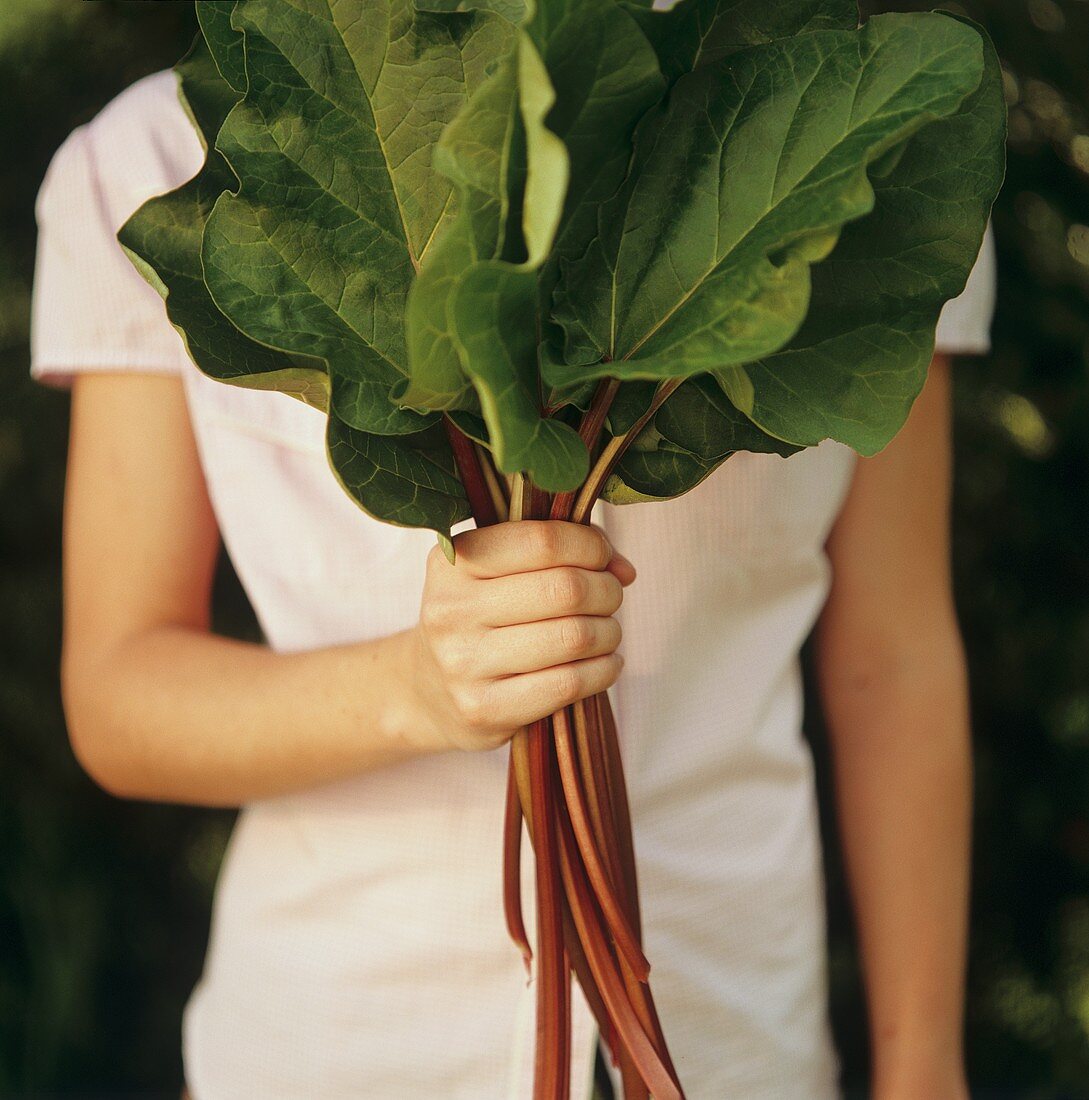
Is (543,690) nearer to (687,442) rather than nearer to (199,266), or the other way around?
(687,442)

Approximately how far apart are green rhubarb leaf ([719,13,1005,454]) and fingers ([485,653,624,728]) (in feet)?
0.47

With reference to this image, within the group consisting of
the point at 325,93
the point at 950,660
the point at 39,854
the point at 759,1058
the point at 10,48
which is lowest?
the point at 759,1058

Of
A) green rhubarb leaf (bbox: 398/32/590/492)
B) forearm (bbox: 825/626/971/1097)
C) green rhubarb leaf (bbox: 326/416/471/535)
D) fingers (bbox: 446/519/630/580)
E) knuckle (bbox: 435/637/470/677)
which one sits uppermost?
green rhubarb leaf (bbox: 398/32/590/492)

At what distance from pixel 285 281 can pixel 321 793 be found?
A: 429 millimetres

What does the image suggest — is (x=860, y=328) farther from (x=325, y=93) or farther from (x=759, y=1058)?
(x=759, y=1058)

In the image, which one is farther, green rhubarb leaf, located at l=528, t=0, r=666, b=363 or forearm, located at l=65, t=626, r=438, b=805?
forearm, located at l=65, t=626, r=438, b=805

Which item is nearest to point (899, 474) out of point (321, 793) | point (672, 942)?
point (672, 942)

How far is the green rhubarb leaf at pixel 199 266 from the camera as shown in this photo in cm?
47

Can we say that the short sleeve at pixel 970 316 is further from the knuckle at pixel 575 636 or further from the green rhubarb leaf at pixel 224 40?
the green rhubarb leaf at pixel 224 40

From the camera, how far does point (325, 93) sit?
456mm

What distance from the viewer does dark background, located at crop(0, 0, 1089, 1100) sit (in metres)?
1.35

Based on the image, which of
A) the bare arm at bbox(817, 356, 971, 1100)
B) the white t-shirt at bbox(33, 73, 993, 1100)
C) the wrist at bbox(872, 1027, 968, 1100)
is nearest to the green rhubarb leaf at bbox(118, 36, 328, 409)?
the white t-shirt at bbox(33, 73, 993, 1100)

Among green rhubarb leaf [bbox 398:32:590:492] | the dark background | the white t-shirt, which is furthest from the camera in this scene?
the dark background

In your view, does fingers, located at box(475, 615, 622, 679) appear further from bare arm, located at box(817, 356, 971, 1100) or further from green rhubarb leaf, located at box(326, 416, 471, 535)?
bare arm, located at box(817, 356, 971, 1100)
